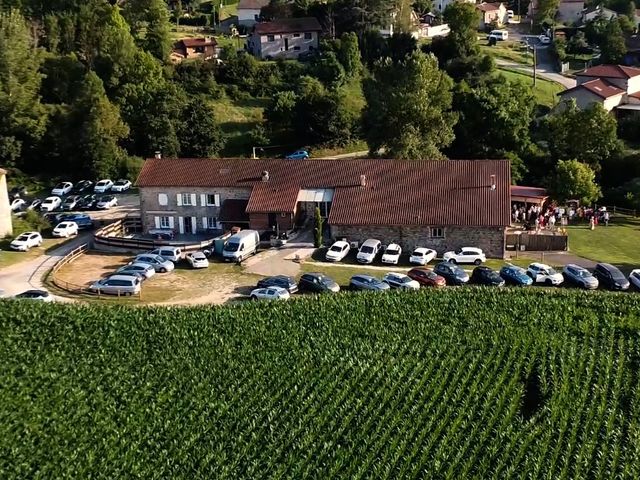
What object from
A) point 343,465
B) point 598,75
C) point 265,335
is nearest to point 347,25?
point 598,75

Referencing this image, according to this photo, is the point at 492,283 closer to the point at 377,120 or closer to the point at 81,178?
the point at 377,120

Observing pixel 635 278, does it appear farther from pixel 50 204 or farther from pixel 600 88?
pixel 600 88

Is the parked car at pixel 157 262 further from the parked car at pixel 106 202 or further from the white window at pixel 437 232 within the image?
the parked car at pixel 106 202

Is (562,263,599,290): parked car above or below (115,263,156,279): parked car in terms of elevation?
below

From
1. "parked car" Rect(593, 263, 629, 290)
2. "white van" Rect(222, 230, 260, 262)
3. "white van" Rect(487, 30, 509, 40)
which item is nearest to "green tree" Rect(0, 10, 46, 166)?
"white van" Rect(222, 230, 260, 262)

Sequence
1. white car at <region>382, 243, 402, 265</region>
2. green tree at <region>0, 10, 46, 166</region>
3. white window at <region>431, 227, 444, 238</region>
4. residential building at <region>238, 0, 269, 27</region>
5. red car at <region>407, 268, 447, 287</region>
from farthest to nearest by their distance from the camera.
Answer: residential building at <region>238, 0, 269, 27</region> → green tree at <region>0, 10, 46, 166</region> → white window at <region>431, 227, 444, 238</region> → white car at <region>382, 243, 402, 265</region> → red car at <region>407, 268, 447, 287</region>

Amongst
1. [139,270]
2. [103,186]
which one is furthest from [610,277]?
[103,186]

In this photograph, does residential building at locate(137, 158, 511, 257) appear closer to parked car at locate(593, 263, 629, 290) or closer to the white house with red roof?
parked car at locate(593, 263, 629, 290)
